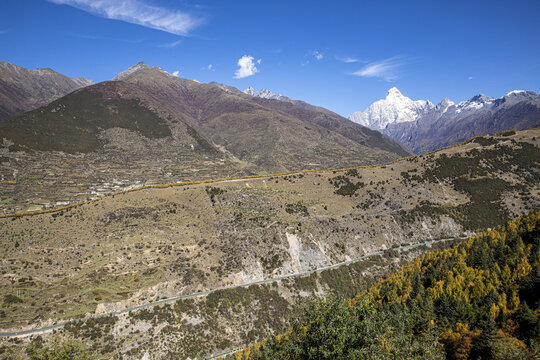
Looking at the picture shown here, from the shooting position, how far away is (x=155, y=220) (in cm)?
6419

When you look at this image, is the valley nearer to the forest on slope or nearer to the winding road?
the winding road

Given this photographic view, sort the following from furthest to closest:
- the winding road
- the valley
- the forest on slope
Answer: the valley, the winding road, the forest on slope

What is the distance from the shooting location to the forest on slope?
22.0 m

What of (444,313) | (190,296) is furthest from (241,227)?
(444,313)

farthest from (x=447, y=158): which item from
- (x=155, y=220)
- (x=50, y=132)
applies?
(x=50, y=132)

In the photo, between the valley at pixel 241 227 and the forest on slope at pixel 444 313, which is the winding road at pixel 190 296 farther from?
the forest on slope at pixel 444 313

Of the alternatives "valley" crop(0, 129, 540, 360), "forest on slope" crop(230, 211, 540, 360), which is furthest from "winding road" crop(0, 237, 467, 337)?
"forest on slope" crop(230, 211, 540, 360)

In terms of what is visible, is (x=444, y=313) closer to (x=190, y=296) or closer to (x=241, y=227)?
(x=190, y=296)

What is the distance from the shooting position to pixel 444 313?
Result: 43938 mm

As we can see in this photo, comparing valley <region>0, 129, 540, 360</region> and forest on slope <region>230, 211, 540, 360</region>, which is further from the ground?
valley <region>0, 129, 540, 360</region>

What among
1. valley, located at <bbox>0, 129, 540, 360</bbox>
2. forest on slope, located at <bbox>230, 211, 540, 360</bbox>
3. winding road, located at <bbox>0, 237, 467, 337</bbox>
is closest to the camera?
forest on slope, located at <bbox>230, 211, 540, 360</bbox>

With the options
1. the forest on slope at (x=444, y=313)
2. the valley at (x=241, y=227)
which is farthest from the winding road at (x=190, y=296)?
the forest on slope at (x=444, y=313)

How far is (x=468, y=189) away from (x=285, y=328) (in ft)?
258

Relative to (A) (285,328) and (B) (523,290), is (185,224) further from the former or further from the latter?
(B) (523,290)
